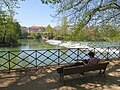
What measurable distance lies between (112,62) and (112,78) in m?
3.70

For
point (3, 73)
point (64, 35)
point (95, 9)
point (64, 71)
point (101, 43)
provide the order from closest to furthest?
point (64, 71), point (3, 73), point (95, 9), point (64, 35), point (101, 43)

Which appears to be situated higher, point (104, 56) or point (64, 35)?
point (64, 35)

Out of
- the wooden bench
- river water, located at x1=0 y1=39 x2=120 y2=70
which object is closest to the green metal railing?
river water, located at x1=0 y1=39 x2=120 y2=70

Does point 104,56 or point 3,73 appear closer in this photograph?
point 3,73

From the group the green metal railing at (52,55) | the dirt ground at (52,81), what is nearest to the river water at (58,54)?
the green metal railing at (52,55)

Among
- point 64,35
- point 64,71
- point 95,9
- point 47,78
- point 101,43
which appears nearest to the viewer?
point 64,71

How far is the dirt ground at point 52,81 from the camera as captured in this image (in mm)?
7055

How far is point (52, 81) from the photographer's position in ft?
25.6

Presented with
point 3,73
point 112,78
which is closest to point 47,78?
point 3,73

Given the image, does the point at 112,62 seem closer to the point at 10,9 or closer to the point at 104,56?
the point at 104,56

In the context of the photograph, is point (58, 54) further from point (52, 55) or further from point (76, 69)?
point (76, 69)

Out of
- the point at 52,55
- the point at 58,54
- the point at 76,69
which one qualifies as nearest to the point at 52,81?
the point at 76,69

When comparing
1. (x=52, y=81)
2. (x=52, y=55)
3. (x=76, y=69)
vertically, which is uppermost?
(x=76, y=69)

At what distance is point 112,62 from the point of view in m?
11.9
